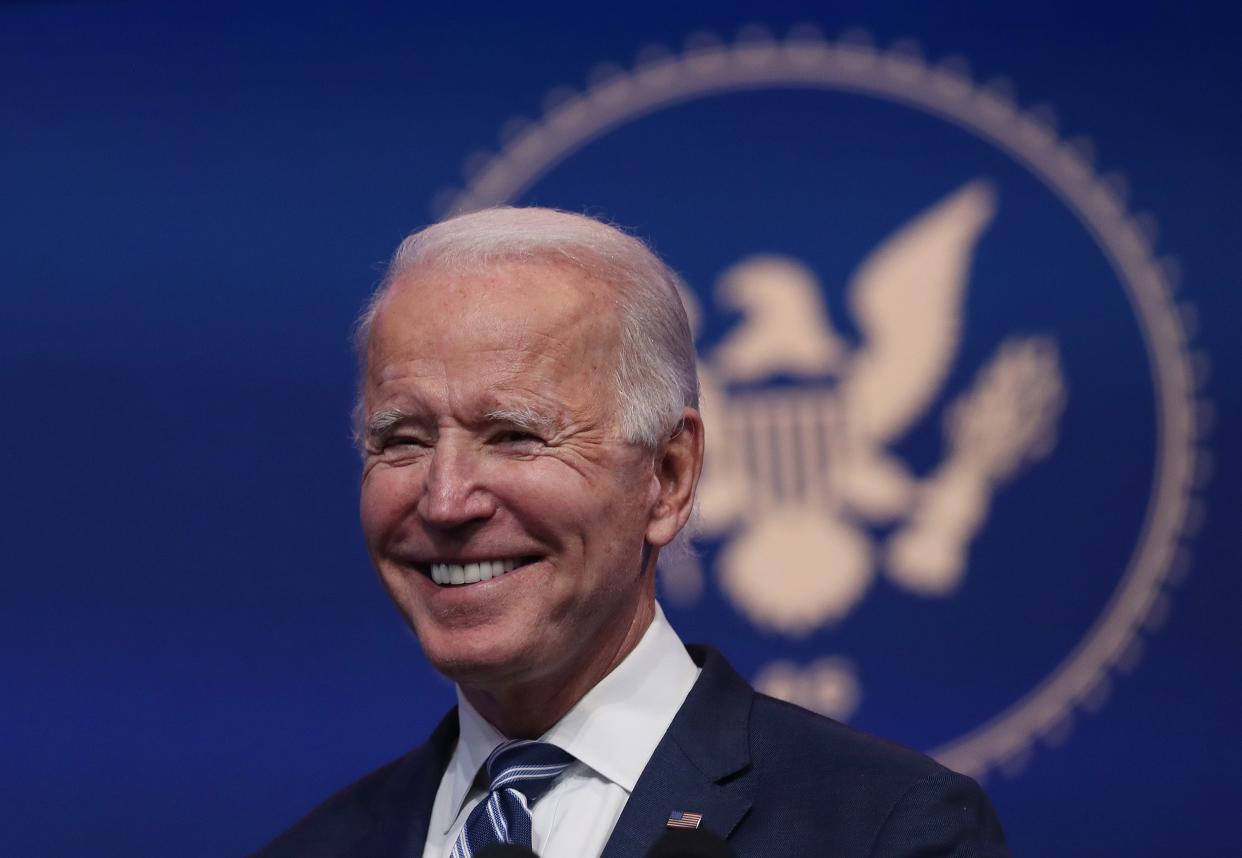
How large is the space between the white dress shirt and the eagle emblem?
2.47 ft

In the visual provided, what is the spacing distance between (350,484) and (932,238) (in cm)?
106

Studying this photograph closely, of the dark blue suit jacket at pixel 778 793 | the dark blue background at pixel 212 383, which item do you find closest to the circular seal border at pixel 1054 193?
the dark blue background at pixel 212 383

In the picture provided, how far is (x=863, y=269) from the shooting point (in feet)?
8.11

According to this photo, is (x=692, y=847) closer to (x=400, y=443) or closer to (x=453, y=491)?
(x=453, y=491)

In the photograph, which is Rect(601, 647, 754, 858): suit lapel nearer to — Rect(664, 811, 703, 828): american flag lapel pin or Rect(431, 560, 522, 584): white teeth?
Rect(664, 811, 703, 828): american flag lapel pin

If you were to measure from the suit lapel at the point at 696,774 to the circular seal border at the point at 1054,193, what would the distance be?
89 cm

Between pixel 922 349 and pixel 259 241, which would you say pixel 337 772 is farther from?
pixel 922 349

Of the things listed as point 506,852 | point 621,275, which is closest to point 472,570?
point 621,275

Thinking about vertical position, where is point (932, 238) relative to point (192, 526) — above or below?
above

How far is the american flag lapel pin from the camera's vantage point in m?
1.48

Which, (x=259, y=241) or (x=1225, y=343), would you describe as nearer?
(x=1225, y=343)

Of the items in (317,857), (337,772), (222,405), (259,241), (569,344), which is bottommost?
(317,857)

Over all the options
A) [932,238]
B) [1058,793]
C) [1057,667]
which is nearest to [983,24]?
[932,238]

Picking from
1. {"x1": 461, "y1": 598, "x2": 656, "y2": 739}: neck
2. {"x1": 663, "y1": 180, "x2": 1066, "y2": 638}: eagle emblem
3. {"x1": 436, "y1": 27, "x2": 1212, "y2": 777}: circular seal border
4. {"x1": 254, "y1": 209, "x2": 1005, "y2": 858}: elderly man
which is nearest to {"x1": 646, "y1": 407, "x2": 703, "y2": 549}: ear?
{"x1": 254, "y1": 209, "x2": 1005, "y2": 858}: elderly man
